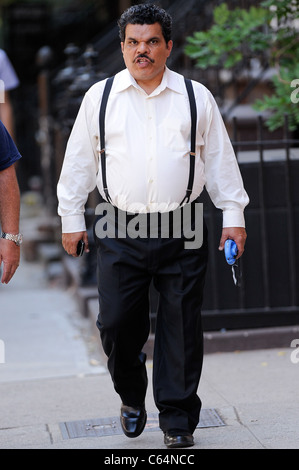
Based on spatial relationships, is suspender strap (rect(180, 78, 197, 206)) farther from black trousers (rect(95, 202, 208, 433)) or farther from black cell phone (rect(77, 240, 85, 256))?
black cell phone (rect(77, 240, 85, 256))

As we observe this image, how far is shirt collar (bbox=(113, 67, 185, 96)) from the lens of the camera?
146 inches

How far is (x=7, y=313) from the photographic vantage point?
7.92 meters

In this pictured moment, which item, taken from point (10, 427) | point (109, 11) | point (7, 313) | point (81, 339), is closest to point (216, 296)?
point (81, 339)

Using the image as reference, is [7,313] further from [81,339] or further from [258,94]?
[258,94]

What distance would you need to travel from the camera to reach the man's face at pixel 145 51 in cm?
367

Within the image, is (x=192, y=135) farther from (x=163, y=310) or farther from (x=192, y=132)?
(x=163, y=310)

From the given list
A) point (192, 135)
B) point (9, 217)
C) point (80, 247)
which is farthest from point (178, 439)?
point (192, 135)

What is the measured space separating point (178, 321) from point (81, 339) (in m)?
2.89

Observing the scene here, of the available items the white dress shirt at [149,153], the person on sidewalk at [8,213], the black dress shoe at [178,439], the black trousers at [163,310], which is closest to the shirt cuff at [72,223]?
the white dress shirt at [149,153]

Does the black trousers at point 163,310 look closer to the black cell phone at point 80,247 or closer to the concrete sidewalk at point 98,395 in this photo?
the black cell phone at point 80,247

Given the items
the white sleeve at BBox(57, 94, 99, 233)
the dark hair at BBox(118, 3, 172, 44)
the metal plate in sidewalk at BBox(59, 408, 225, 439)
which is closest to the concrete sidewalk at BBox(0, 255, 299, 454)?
the metal plate in sidewalk at BBox(59, 408, 225, 439)

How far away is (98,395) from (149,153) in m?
1.80

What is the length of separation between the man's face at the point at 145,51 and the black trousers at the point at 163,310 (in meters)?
0.75

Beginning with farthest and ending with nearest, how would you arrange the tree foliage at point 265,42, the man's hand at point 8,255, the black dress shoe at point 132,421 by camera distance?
the tree foliage at point 265,42 → the black dress shoe at point 132,421 → the man's hand at point 8,255
